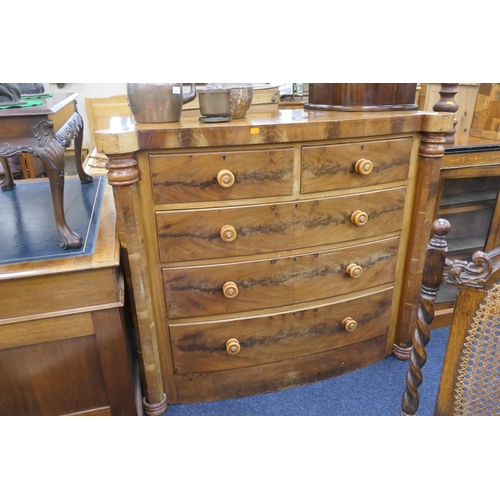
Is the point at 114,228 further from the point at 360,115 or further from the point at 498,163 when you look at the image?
the point at 498,163

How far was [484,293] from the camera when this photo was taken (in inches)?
29.4

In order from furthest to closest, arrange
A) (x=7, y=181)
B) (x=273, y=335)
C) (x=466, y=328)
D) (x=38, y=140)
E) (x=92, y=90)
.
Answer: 1. (x=92, y=90)
2. (x=7, y=181)
3. (x=273, y=335)
4. (x=38, y=140)
5. (x=466, y=328)

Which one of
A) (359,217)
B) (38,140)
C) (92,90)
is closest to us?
(38,140)

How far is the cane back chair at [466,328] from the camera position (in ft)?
2.40

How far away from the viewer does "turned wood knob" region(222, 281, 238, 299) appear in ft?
4.41

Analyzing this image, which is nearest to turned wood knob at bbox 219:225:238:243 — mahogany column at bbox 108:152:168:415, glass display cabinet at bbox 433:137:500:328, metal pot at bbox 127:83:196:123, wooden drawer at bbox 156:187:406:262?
wooden drawer at bbox 156:187:406:262

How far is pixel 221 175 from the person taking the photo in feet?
3.94

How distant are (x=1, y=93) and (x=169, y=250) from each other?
25.8 inches

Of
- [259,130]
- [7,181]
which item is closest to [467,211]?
[259,130]

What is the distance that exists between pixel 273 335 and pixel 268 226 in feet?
1.42

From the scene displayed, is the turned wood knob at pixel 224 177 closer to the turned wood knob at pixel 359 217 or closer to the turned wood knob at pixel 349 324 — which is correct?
the turned wood knob at pixel 359 217

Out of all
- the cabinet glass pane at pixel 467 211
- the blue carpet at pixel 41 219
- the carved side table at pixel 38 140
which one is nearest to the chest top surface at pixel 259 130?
the carved side table at pixel 38 140

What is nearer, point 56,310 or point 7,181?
point 56,310

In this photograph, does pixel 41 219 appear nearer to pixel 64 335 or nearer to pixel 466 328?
pixel 64 335
